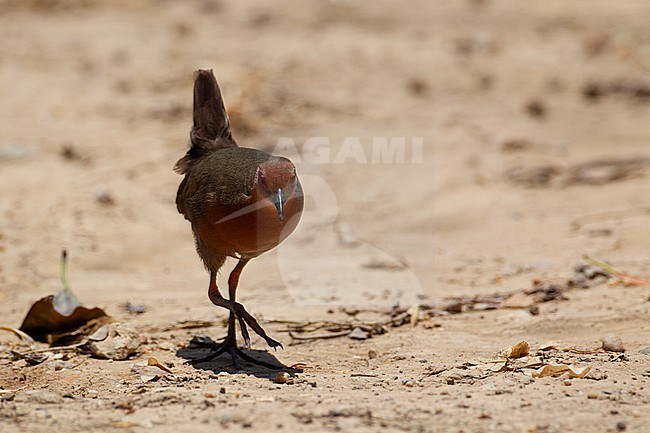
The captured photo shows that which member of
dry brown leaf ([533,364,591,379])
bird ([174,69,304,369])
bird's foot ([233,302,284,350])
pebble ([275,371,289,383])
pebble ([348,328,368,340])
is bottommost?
pebble ([348,328,368,340])

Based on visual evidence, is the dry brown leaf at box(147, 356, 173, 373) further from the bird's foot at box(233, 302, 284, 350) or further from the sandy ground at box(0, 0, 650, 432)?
the bird's foot at box(233, 302, 284, 350)

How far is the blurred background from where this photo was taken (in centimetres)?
670

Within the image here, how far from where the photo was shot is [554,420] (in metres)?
3.11

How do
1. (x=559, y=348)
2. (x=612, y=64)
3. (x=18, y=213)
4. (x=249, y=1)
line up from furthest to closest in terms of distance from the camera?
(x=249, y=1), (x=612, y=64), (x=18, y=213), (x=559, y=348)

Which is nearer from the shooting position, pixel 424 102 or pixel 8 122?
pixel 8 122

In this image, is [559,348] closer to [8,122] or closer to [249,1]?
[8,122]

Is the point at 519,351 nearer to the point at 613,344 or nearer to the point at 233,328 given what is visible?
the point at 613,344

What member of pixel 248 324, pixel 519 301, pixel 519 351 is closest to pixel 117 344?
pixel 248 324

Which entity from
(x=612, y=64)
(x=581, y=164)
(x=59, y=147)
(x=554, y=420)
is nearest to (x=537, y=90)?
(x=612, y=64)

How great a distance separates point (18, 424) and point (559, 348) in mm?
2664

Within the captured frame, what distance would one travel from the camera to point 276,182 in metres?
3.88

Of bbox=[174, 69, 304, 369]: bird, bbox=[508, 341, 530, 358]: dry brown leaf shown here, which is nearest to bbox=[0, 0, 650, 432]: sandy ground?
bbox=[508, 341, 530, 358]: dry brown leaf

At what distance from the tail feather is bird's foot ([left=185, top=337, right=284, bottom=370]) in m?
1.17

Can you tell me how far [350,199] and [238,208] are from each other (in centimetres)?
483
